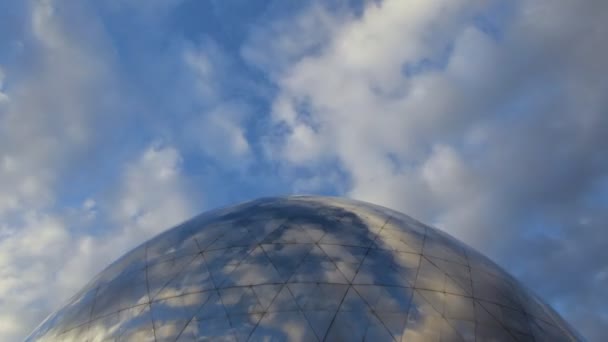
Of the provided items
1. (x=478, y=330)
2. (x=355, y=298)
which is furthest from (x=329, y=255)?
(x=478, y=330)

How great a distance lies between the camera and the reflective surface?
994 centimetres

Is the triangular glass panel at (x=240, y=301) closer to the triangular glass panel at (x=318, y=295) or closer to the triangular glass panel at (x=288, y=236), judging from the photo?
the triangular glass panel at (x=318, y=295)

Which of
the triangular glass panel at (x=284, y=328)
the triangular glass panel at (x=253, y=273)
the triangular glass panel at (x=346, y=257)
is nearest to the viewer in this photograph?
the triangular glass panel at (x=284, y=328)

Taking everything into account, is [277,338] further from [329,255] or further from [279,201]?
[279,201]

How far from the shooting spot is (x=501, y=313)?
11.5 meters

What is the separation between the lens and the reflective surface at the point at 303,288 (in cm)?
994

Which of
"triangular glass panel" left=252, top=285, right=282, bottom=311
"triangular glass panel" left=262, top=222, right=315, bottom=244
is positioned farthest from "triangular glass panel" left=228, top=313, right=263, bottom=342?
"triangular glass panel" left=262, top=222, right=315, bottom=244

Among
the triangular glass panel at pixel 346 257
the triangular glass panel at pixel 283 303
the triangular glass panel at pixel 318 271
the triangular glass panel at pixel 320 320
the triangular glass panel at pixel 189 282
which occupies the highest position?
the triangular glass panel at pixel 346 257

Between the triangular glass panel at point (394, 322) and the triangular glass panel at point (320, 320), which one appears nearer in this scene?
the triangular glass panel at point (320, 320)

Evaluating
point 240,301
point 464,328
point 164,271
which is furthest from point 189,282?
point 464,328

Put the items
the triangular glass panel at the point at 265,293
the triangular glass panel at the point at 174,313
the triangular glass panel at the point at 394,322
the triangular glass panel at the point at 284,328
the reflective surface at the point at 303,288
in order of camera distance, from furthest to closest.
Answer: the triangular glass panel at the point at 265,293
the triangular glass panel at the point at 174,313
the reflective surface at the point at 303,288
the triangular glass panel at the point at 394,322
the triangular glass panel at the point at 284,328

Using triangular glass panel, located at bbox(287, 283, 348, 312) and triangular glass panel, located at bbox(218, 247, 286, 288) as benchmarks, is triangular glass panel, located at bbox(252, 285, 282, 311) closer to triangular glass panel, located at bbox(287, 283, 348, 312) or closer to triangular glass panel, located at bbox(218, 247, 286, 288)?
triangular glass panel, located at bbox(218, 247, 286, 288)

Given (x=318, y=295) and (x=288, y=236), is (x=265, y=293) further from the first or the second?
(x=288, y=236)

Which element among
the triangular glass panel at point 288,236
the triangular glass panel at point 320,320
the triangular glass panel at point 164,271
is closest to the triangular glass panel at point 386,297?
the triangular glass panel at point 320,320
